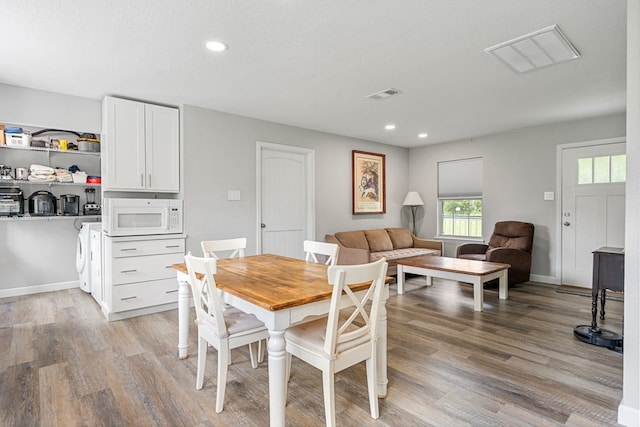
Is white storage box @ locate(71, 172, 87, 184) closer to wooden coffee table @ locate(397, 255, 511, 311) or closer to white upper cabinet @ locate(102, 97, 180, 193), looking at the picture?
white upper cabinet @ locate(102, 97, 180, 193)

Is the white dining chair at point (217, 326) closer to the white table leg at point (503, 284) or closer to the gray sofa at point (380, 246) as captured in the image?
the gray sofa at point (380, 246)

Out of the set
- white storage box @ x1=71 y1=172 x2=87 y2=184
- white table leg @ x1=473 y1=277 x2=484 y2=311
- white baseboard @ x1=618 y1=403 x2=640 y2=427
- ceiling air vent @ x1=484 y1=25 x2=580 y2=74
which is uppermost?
ceiling air vent @ x1=484 y1=25 x2=580 y2=74

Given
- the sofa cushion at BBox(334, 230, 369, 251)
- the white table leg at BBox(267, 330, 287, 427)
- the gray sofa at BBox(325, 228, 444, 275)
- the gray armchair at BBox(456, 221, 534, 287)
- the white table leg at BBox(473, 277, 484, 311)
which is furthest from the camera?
the sofa cushion at BBox(334, 230, 369, 251)

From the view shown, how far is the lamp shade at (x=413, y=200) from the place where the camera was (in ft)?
21.1

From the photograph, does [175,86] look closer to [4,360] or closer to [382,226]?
[4,360]

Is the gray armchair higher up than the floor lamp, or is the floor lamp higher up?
the floor lamp

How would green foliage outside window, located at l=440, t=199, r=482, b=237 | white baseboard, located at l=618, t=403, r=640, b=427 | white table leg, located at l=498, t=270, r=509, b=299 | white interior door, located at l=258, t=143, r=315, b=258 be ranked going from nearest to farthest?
white baseboard, located at l=618, t=403, r=640, b=427 < white table leg, located at l=498, t=270, r=509, b=299 < white interior door, located at l=258, t=143, r=315, b=258 < green foliage outside window, located at l=440, t=199, r=482, b=237

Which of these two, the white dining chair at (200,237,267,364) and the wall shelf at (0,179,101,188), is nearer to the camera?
the white dining chair at (200,237,267,364)

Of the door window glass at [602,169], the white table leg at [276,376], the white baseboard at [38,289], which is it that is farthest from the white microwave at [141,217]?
the door window glass at [602,169]

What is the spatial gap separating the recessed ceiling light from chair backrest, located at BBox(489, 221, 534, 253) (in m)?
4.59

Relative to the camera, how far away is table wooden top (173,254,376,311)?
5.36ft

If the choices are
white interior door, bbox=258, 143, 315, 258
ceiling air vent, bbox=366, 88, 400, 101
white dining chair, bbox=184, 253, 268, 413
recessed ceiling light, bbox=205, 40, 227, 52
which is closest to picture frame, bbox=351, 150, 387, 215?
white interior door, bbox=258, 143, 315, 258

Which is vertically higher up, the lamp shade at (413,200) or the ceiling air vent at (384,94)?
the ceiling air vent at (384,94)

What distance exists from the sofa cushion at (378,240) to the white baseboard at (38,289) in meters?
4.24
